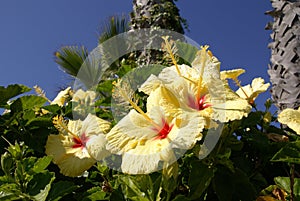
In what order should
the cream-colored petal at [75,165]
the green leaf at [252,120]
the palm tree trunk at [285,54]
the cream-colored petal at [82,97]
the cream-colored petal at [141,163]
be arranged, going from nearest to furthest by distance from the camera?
1. the cream-colored petal at [141,163]
2. the cream-colored petal at [75,165]
3. the green leaf at [252,120]
4. the cream-colored petal at [82,97]
5. the palm tree trunk at [285,54]

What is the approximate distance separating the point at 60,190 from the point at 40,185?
0.16ft

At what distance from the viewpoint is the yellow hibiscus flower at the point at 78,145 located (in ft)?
3.30

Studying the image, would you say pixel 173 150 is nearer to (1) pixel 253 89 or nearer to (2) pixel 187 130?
(2) pixel 187 130

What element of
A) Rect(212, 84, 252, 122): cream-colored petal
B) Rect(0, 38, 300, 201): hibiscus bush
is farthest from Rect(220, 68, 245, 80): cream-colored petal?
Rect(212, 84, 252, 122): cream-colored petal

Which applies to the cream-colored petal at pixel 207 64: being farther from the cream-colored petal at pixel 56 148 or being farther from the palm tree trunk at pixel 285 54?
the palm tree trunk at pixel 285 54

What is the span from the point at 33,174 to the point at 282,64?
2217 millimetres

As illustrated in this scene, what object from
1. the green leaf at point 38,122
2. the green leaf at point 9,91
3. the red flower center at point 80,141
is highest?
the green leaf at point 9,91

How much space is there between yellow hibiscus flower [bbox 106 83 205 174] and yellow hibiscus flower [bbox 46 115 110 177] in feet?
0.34

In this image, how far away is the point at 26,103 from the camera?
52.7 inches

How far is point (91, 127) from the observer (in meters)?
1.10

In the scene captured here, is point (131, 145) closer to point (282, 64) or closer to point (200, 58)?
point (200, 58)

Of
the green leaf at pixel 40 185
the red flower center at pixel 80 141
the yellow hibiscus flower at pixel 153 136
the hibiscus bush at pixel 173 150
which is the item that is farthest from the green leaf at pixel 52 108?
the yellow hibiscus flower at pixel 153 136

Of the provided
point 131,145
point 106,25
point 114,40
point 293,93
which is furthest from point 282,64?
point 106,25

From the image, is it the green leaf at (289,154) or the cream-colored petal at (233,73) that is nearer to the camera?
the green leaf at (289,154)
